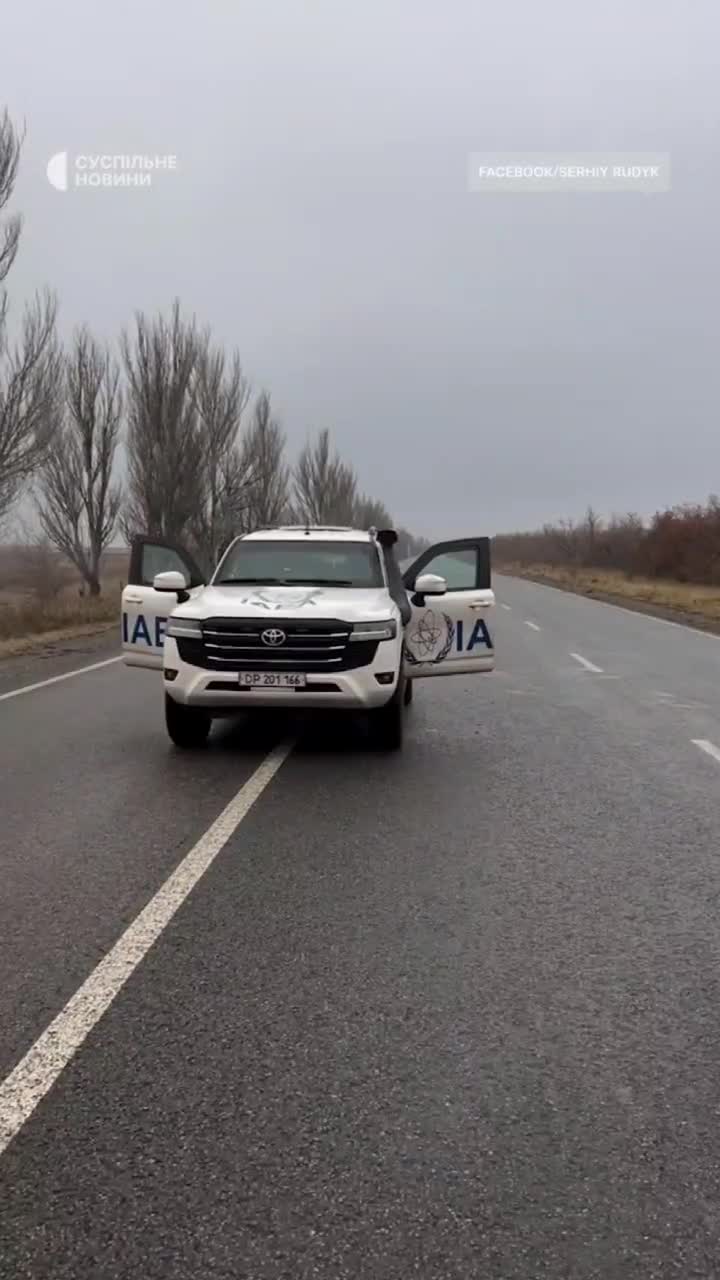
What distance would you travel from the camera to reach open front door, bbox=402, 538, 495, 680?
866cm

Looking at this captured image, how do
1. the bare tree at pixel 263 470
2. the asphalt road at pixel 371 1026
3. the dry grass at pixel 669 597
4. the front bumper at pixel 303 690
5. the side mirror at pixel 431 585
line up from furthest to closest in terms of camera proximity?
the bare tree at pixel 263 470 → the dry grass at pixel 669 597 → the side mirror at pixel 431 585 → the front bumper at pixel 303 690 → the asphalt road at pixel 371 1026

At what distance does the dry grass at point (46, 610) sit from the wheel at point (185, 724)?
9.82 m

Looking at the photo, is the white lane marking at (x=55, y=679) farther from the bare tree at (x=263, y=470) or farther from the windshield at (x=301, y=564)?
the bare tree at (x=263, y=470)

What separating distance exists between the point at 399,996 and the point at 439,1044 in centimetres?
34

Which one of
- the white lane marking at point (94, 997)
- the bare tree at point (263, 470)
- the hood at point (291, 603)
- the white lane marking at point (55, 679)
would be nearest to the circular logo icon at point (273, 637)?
the hood at point (291, 603)

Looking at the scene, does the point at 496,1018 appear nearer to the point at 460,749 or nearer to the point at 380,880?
the point at 380,880

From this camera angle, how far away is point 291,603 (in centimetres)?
746

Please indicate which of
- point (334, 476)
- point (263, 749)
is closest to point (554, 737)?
point (263, 749)

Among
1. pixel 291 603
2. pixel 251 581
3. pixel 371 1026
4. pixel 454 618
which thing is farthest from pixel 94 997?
pixel 454 618

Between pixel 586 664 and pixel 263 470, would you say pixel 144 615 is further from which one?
pixel 263 470

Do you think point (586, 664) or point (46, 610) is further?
point (46, 610)

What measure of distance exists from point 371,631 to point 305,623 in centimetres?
48

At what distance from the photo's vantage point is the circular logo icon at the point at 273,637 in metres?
7.12

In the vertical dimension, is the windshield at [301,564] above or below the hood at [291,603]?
above
